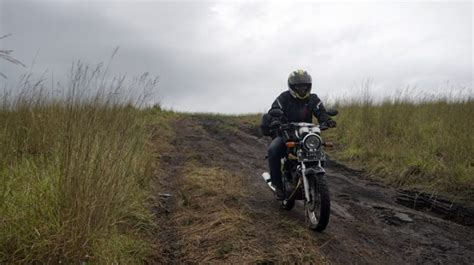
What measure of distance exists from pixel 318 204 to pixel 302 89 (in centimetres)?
154

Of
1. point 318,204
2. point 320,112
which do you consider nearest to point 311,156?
point 318,204

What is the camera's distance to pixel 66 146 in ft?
10.2

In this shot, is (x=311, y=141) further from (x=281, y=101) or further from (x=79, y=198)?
(x=79, y=198)

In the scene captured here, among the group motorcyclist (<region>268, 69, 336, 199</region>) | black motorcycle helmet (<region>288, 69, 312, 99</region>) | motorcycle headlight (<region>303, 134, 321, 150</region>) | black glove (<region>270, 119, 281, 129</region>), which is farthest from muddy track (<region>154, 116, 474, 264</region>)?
black motorcycle helmet (<region>288, 69, 312, 99</region>)

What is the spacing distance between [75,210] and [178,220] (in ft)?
5.30

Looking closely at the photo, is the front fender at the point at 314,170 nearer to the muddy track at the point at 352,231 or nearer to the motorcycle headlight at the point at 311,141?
the motorcycle headlight at the point at 311,141

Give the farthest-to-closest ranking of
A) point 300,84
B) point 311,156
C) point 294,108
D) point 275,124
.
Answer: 1. point 294,108
2. point 300,84
3. point 275,124
4. point 311,156

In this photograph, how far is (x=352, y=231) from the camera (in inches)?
169

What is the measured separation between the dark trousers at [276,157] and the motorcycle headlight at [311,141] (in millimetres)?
712

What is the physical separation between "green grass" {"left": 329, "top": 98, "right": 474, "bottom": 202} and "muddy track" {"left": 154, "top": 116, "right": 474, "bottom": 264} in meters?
0.55

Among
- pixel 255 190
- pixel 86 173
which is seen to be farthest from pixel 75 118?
pixel 255 190

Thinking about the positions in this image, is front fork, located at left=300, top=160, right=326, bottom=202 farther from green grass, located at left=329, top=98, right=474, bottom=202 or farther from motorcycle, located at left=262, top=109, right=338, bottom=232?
green grass, located at left=329, top=98, right=474, bottom=202

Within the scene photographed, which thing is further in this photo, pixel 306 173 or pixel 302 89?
pixel 302 89

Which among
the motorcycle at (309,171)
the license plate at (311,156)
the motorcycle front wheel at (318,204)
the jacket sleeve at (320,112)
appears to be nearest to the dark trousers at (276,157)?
the motorcycle at (309,171)
